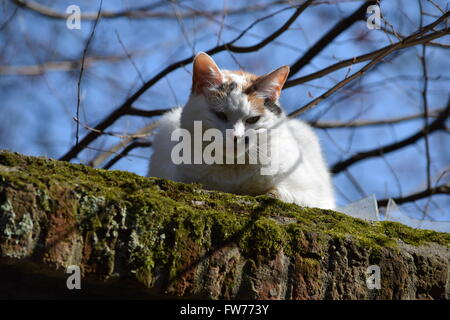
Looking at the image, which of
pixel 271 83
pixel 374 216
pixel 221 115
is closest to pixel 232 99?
pixel 221 115

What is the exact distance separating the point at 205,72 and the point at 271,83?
39 cm

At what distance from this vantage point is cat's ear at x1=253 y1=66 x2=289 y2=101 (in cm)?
295

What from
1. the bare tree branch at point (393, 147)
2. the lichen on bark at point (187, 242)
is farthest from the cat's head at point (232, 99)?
the bare tree branch at point (393, 147)

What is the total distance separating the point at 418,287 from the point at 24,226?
4.58ft

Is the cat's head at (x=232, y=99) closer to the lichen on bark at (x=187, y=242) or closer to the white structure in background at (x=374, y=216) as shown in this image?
the white structure in background at (x=374, y=216)

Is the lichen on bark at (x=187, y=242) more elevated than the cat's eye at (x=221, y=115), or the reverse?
the cat's eye at (x=221, y=115)

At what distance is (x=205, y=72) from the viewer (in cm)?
301

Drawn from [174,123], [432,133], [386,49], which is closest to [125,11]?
[174,123]

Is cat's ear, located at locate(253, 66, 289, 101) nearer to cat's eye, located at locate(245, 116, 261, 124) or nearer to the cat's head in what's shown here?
the cat's head

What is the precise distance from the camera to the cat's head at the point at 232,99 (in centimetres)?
281

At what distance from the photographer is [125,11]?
4855 millimetres
